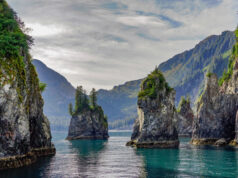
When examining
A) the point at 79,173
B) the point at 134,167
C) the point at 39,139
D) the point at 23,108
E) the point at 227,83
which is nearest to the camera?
the point at 79,173

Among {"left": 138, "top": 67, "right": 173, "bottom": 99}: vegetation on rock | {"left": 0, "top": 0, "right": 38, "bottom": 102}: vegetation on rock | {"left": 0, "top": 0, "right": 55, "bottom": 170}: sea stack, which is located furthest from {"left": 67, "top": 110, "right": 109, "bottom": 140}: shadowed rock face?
{"left": 0, "top": 0, "right": 38, "bottom": 102}: vegetation on rock

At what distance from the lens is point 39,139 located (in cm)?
7881

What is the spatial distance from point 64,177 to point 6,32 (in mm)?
30970

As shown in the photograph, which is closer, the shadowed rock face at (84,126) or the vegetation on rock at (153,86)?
the vegetation on rock at (153,86)

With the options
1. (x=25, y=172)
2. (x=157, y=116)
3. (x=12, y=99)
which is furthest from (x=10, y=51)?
(x=157, y=116)

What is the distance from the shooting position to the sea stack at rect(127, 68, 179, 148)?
106m

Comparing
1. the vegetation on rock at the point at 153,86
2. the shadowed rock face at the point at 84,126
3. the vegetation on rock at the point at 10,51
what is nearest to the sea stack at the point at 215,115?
the vegetation on rock at the point at 153,86

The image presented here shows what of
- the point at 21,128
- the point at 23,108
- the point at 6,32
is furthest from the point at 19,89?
the point at 6,32

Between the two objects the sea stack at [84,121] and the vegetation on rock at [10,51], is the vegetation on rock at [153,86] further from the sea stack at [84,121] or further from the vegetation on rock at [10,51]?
the sea stack at [84,121]

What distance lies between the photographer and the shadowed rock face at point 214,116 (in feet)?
394

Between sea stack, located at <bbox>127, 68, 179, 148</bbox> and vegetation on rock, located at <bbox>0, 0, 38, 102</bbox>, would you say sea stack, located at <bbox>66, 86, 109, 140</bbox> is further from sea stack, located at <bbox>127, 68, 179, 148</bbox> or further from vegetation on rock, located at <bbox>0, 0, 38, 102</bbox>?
vegetation on rock, located at <bbox>0, 0, 38, 102</bbox>

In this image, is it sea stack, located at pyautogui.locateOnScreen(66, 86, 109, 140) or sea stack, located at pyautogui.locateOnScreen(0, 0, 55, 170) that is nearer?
sea stack, located at pyautogui.locateOnScreen(0, 0, 55, 170)

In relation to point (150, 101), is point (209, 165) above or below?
below

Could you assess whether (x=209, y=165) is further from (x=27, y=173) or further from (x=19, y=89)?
(x=19, y=89)
